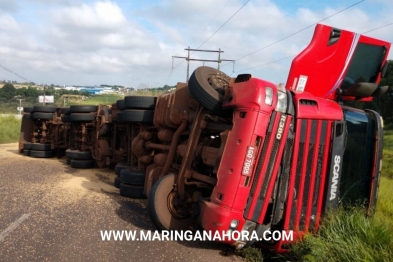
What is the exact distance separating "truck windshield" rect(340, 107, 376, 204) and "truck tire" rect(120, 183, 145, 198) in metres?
3.42

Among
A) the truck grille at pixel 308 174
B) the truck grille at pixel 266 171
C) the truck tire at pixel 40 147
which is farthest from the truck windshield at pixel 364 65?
the truck tire at pixel 40 147

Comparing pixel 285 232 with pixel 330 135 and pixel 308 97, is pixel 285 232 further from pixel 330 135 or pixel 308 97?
pixel 308 97

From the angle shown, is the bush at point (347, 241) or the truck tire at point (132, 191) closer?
the bush at point (347, 241)

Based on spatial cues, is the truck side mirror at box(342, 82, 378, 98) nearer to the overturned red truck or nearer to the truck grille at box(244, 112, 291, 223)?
the overturned red truck

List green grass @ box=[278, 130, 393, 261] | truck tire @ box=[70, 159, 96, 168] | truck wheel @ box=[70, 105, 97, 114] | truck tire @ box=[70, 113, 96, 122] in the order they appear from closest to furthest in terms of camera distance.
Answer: green grass @ box=[278, 130, 393, 261] → truck tire @ box=[70, 159, 96, 168] → truck tire @ box=[70, 113, 96, 122] → truck wheel @ box=[70, 105, 97, 114]

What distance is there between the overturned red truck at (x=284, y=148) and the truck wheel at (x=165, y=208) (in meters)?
0.01

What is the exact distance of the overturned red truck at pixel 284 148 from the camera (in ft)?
12.8

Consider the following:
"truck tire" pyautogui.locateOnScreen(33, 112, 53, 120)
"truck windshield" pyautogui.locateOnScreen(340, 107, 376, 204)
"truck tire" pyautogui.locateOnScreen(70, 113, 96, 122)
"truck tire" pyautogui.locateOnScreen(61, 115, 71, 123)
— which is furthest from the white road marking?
"truck tire" pyautogui.locateOnScreen(33, 112, 53, 120)

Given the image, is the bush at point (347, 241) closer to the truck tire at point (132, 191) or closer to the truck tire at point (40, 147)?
the truck tire at point (132, 191)

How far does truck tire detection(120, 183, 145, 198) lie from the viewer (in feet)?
21.7

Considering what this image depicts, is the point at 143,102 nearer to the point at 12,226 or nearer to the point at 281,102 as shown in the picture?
the point at 12,226

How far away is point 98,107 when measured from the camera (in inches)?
416

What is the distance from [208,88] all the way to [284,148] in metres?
1.24

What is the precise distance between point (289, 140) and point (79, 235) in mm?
2649
